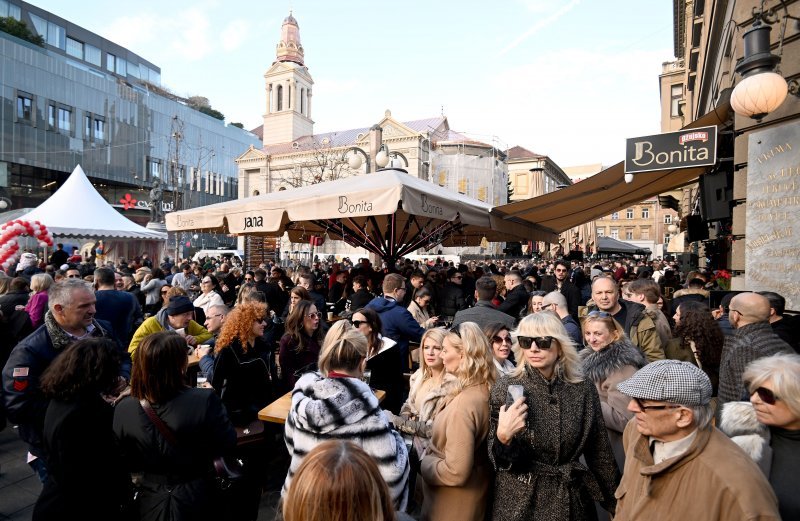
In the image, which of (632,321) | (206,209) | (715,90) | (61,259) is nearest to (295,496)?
(632,321)

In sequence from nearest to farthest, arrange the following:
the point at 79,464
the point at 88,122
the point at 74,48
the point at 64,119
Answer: the point at 79,464
the point at 64,119
the point at 88,122
the point at 74,48

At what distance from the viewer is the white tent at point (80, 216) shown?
1556cm

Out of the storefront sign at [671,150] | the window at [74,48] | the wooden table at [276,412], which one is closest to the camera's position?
the wooden table at [276,412]

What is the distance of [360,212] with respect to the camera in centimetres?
632

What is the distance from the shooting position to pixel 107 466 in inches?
100

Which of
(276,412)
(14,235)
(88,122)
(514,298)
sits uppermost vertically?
(88,122)

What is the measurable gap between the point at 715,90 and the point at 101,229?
19.0 metres

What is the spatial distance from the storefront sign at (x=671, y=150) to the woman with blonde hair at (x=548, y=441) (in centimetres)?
417

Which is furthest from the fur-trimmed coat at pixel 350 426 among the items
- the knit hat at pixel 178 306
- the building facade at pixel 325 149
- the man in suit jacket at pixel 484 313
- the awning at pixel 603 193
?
the building facade at pixel 325 149

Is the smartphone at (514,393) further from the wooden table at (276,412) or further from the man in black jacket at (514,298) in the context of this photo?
the man in black jacket at (514,298)

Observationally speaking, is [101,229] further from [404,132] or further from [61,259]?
[404,132]

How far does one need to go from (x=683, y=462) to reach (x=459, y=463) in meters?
1.01

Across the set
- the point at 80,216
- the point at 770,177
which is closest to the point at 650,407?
the point at 770,177

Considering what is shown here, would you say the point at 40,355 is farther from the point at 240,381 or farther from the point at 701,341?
the point at 701,341
